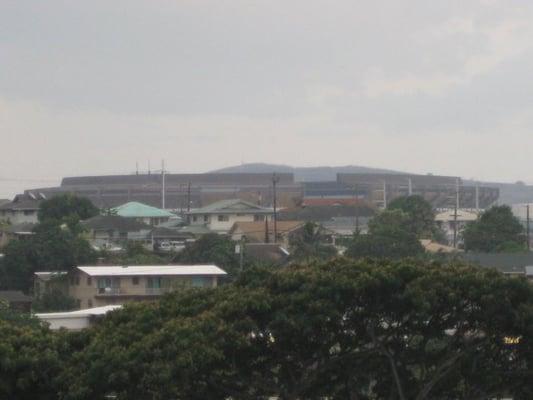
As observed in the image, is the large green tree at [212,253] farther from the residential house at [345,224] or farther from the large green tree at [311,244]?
the residential house at [345,224]

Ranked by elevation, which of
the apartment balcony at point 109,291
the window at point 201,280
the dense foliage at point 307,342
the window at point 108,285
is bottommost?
the apartment balcony at point 109,291

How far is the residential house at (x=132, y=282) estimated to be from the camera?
62406 mm

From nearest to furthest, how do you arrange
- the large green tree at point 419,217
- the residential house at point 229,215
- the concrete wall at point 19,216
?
1. the large green tree at point 419,217
2. the concrete wall at point 19,216
3. the residential house at point 229,215

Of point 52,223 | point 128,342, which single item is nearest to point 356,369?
point 128,342

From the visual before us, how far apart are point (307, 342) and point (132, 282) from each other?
124 feet

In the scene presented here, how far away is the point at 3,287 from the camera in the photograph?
7275cm

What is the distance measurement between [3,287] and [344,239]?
2800 centimetres

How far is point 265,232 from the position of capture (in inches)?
3797

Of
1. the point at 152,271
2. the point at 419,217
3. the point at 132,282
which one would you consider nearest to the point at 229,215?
the point at 419,217

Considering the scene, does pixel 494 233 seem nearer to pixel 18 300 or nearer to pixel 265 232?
pixel 265 232

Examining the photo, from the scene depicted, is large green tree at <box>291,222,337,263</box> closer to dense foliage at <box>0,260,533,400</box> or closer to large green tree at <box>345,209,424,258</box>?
large green tree at <box>345,209,424,258</box>

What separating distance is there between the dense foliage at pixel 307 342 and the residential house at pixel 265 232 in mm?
62266

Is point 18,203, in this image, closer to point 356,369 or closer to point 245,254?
point 245,254

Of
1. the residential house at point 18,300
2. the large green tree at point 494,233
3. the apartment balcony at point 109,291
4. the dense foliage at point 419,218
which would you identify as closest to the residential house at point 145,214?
the dense foliage at point 419,218
